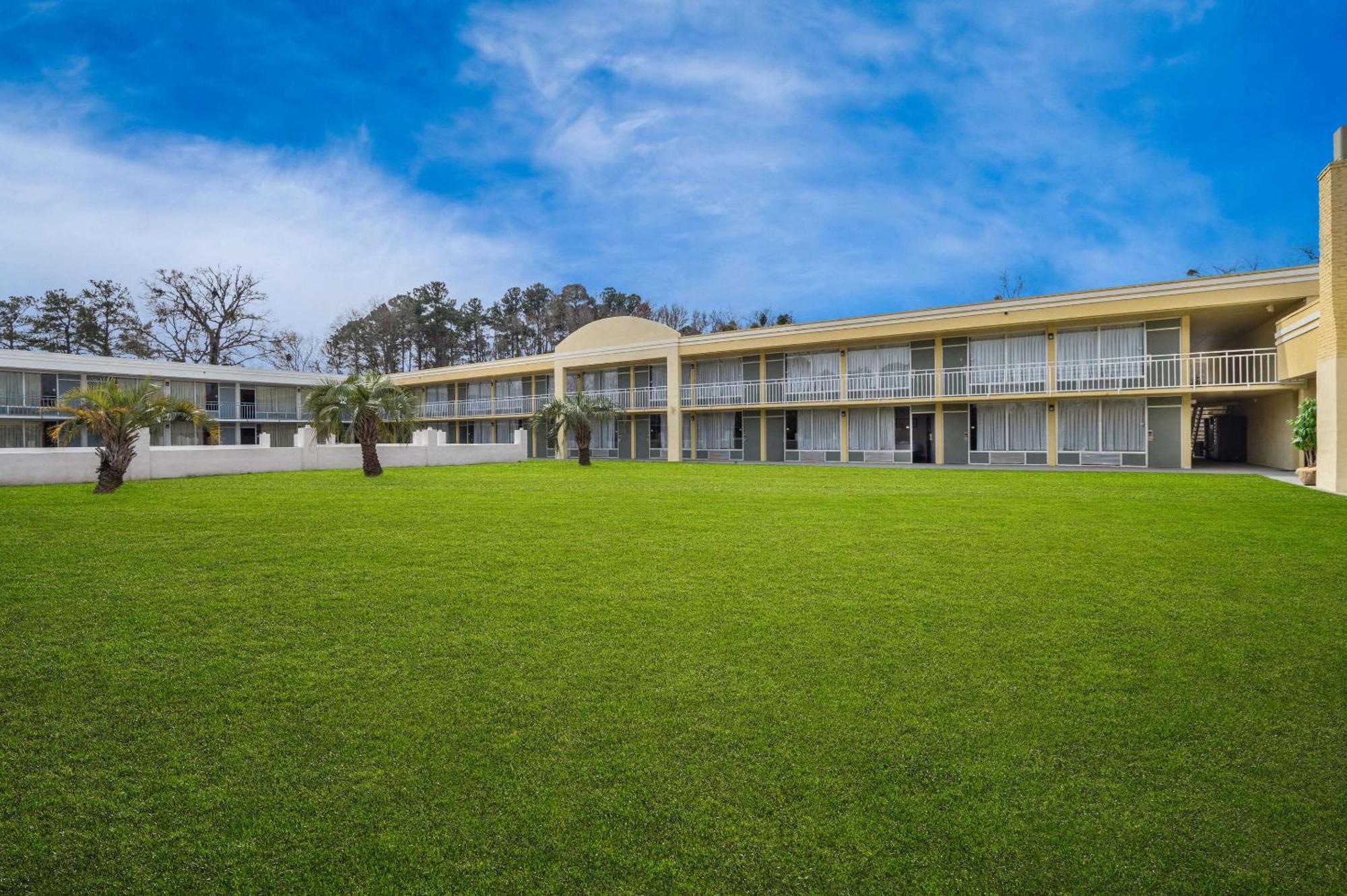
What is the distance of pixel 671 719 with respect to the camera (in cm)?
378

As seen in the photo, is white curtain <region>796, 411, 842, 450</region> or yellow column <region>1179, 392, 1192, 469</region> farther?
white curtain <region>796, 411, 842, 450</region>

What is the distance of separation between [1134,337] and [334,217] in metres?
33.0

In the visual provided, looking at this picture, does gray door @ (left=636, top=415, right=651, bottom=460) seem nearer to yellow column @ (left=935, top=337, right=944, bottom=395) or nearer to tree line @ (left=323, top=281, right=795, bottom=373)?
yellow column @ (left=935, top=337, right=944, bottom=395)

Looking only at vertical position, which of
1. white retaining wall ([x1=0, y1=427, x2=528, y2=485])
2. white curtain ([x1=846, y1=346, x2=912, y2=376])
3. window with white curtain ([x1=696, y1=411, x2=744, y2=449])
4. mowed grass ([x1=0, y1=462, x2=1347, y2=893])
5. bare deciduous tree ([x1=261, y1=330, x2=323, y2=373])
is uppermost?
bare deciduous tree ([x1=261, y1=330, x2=323, y2=373])

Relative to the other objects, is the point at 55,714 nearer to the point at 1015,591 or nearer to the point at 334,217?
the point at 1015,591

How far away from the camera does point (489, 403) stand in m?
42.8

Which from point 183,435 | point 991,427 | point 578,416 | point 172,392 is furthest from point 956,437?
point 183,435

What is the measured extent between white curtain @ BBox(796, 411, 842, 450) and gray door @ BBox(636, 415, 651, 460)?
8130 mm

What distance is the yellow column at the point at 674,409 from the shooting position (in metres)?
33.0

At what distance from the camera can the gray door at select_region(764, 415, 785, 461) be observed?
3155cm

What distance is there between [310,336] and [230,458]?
45.9 meters

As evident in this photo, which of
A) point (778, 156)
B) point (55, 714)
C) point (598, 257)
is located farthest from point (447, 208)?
point (55, 714)

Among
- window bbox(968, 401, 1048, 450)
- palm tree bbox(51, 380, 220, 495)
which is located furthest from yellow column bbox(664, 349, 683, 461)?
palm tree bbox(51, 380, 220, 495)

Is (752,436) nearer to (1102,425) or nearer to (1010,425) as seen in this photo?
(1010,425)
